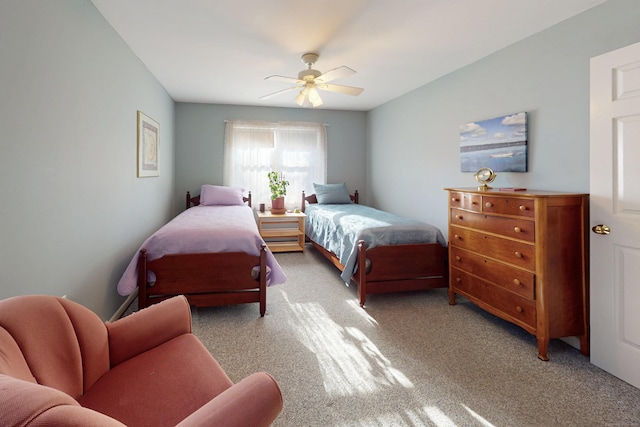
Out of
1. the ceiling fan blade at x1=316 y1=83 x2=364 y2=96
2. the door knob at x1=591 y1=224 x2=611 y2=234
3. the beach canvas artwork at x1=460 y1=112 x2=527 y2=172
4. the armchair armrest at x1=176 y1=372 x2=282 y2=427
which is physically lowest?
the armchair armrest at x1=176 y1=372 x2=282 y2=427

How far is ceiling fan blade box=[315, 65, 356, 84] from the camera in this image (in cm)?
280

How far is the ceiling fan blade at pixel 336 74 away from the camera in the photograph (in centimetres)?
280

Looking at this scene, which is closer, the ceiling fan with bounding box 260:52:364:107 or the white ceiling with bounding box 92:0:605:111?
the white ceiling with bounding box 92:0:605:111

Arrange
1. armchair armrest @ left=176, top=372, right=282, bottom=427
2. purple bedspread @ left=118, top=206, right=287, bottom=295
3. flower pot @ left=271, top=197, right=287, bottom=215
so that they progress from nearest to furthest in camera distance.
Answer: armchair armrest @ left=176, top=372, right=282, bottom=427 → purple bedspread @ left=118, top=206, right=287, bottom=295 → flower pot @ left=271, top=197, right=287, bottom=215

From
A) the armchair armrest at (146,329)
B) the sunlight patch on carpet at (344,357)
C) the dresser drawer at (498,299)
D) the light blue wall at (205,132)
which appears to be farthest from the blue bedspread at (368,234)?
the light blue wall at (205,132)

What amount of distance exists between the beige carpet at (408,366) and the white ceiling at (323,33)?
2334 mm

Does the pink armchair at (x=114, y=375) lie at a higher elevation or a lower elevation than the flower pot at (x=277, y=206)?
lower

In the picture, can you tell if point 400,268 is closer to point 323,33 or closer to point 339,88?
point 339,88

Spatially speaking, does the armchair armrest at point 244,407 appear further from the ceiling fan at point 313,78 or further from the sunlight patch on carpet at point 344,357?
the ceiling fan at point 313,78

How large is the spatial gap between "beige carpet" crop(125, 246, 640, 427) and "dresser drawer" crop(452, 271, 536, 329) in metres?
0.19

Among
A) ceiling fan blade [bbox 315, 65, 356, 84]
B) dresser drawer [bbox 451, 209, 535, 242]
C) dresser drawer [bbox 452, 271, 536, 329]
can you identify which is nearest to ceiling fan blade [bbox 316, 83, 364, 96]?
ceiling fan blade [bbox 315, 65, 356, 84]

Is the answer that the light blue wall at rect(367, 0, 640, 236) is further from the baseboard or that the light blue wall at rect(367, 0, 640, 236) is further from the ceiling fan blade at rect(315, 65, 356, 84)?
the baseboard

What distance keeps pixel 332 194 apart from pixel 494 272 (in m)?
3.18

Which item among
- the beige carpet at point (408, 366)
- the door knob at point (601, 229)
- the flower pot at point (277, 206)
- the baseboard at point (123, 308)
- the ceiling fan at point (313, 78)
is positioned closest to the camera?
the beige carpet at point (408, 366)
